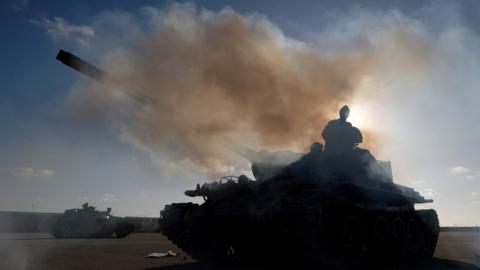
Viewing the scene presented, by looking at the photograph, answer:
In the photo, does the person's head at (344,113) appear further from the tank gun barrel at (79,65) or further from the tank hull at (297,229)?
the tank gun barrel at (79,65)

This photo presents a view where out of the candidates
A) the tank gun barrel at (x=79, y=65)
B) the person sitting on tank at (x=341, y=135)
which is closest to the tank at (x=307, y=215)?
the person sitting on tank at (x=341, y=135)

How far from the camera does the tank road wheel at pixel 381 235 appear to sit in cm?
1284

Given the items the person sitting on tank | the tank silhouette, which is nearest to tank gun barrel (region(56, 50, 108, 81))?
the tank silhouette

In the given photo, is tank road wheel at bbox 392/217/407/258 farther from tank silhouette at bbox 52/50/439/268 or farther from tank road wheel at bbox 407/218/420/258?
tank road wheel at bbox 407/218/420/258

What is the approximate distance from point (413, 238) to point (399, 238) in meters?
1.63

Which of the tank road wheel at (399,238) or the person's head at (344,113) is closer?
the tank road wheel at (399,238)

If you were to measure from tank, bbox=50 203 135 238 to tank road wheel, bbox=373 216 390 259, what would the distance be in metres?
22.6

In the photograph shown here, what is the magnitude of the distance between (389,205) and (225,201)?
4984mm

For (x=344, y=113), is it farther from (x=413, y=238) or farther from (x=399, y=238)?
(x=413, y=238)

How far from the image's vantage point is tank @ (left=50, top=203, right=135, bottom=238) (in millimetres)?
31344

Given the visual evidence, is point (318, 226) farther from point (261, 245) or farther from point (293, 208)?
point (261, 245)

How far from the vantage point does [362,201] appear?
40.0ft

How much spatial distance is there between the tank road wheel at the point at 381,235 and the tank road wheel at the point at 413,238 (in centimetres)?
160

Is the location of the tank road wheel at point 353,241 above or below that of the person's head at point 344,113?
below
